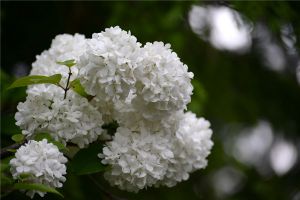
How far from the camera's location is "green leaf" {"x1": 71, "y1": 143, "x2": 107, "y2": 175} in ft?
5.40

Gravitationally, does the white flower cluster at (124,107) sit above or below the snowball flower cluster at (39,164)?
above

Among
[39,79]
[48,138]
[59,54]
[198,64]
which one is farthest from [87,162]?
[198,64]

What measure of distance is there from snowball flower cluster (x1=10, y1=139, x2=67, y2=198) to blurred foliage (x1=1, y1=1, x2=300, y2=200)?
2.45 ft

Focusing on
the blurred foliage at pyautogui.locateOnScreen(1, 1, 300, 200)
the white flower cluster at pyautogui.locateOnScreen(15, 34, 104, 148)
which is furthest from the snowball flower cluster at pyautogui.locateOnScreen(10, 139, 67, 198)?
the blurred foliage at pyautogui.locateOnScreen(1, 1, 300, 200)

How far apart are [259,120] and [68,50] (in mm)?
2181

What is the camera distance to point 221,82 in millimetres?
3396

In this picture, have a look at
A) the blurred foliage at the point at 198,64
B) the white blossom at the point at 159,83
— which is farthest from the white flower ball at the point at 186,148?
the blurred foliage at the point at 198,64

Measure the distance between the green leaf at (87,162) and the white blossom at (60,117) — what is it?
0.03 metres

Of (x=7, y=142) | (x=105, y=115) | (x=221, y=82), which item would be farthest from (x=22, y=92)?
(x=221, y=82)

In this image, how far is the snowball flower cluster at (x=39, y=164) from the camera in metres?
1.48

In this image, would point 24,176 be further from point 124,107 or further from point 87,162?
point 124,107

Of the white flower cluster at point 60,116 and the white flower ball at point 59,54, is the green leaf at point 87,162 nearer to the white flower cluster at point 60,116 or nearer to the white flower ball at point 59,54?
the white flower cluster at point 60,116

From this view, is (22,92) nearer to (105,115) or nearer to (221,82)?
(105,115)

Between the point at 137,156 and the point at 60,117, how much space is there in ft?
0.85
